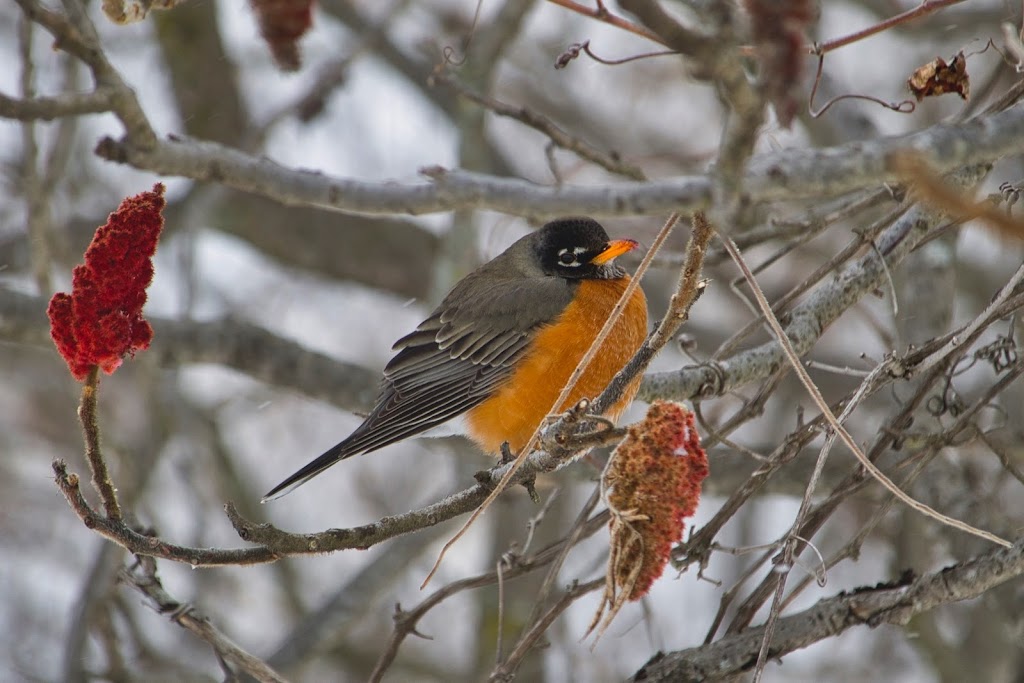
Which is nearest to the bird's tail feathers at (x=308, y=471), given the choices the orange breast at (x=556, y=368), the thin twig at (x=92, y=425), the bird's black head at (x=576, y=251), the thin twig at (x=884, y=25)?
the orange breast at (x=556, y=368)

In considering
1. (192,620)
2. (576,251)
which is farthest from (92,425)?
(576,251)

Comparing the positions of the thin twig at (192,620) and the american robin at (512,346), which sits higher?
the american robin at (512,346)

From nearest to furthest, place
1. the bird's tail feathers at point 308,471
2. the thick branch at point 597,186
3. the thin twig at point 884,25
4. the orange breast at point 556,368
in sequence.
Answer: the thick branch at point 597,186
the thin twig at point 884,25
the bird's tail feathers at point 308,471
the orange breast at point 556,368

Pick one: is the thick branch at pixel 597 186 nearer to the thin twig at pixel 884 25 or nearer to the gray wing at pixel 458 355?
the thin twig at pixel 884 25

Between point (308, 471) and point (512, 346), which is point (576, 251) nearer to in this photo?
point (512, 346)

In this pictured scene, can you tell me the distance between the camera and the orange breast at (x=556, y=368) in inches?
164

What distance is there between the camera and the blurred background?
4.36 m

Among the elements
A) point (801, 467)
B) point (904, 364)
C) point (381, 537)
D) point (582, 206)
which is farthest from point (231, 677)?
point (801, 467)

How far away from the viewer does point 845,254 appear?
3207 millimetres

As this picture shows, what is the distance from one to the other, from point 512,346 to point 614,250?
605 millimetres

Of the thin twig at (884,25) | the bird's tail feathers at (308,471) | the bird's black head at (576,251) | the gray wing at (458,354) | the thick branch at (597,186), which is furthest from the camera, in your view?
the bird's black head at (576,251)

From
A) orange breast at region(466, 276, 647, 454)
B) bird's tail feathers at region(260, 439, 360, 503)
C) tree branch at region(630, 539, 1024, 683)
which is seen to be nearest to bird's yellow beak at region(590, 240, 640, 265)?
orange breast at region(466, 276, 647, 454)

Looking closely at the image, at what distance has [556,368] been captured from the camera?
14.2ft

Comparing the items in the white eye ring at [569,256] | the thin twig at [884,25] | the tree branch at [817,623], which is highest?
the white eye ring at [569,256]
